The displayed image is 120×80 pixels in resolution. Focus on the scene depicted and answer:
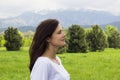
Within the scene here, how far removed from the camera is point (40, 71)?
Result: 5.03 meters

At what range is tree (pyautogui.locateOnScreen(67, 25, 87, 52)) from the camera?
163 ft

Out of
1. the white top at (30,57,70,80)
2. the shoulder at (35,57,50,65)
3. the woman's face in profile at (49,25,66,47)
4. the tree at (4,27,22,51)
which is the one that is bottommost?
the tree at (4,27,22,51)

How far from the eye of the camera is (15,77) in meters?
19.2

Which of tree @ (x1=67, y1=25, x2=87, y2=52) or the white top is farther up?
the white top

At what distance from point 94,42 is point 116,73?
33.5 metres

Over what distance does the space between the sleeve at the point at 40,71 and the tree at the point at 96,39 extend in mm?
48953

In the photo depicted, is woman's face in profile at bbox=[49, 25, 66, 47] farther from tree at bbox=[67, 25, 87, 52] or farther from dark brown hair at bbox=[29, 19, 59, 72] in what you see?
tree at bbox=[67, 25, 87, 52]

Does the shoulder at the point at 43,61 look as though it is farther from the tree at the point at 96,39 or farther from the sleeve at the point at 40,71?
the tree at the point at 96,39

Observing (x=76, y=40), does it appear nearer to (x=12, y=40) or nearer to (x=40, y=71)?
(x=12, y=40)

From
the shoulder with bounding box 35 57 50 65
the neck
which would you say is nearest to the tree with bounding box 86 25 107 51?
the neck

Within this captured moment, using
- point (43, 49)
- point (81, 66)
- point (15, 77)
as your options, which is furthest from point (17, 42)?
point (43, 49)

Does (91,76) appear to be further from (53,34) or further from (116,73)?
(53,34)

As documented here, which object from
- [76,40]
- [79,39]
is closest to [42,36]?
[76,40]

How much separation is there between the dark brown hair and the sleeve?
0.78ft
